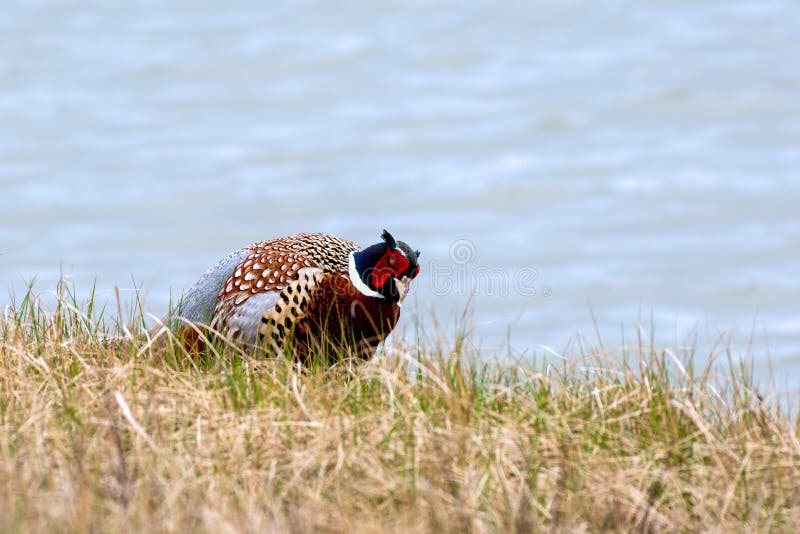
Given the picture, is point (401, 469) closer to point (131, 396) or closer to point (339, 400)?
point (339, 400)

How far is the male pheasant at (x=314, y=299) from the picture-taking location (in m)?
6.77

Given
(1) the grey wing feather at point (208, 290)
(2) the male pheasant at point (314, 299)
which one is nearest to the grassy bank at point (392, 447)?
(2) the male pheasant at point (314, 299)

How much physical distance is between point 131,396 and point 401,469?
1309 millimetres

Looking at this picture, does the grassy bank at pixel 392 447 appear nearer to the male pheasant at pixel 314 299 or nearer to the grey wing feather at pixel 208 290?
the male pheasant at pixel 314 299

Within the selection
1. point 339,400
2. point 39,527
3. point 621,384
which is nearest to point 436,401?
point 339,400

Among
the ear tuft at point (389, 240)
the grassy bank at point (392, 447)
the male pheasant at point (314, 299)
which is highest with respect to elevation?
the ear tuft at point (389, 240)

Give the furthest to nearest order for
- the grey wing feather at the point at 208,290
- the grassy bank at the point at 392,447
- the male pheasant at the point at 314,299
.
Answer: the grey wing feather at the point at 208,290 → the male pheasant at the point at 314,299 → the grassy bank at the point at 392,447

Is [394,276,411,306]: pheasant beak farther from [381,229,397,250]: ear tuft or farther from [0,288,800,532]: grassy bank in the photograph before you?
[0,288,800,532]: grassy bank

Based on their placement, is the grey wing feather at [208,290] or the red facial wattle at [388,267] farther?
the grey wing feather at [208,290]

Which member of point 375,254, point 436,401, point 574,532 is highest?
point 375,254

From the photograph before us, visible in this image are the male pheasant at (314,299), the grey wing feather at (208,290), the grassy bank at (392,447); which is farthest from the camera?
the grey wing feather at (208,290)

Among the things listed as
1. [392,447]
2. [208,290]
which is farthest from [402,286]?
[392,447]

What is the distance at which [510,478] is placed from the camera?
4918mm

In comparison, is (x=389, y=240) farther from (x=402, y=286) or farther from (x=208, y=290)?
(x=208, y=290)
